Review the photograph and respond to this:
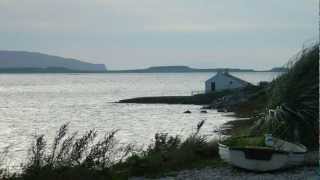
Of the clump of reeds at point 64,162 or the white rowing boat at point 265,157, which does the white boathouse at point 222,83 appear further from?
the clump of reeds at point 64,162

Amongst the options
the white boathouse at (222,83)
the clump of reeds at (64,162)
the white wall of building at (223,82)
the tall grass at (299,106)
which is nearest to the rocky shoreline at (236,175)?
the tall grass at (299,106)

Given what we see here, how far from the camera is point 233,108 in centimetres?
7862

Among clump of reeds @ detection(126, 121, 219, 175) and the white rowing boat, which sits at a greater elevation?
the white rowing boat

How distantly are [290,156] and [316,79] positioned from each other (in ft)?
9.31

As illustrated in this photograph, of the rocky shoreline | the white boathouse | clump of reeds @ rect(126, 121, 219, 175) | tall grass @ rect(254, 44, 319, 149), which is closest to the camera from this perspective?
the rocky shoreline

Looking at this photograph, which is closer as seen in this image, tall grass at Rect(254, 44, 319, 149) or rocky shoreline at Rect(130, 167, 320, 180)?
rocky shoreline at Rect(130, 167, 320, 180)

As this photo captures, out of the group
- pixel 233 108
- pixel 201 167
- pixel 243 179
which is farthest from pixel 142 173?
pixel 233 108

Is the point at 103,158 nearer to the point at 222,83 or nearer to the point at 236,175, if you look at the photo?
the point at 236,175

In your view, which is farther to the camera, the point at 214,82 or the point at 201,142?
the point at 214,82

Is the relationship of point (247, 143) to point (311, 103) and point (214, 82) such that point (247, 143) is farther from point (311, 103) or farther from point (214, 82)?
point (214, 82)

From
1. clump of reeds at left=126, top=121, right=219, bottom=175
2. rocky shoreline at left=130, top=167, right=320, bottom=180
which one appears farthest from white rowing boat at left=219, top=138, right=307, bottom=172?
clump of reeds at left=126, top=121, right=219, bottom=175

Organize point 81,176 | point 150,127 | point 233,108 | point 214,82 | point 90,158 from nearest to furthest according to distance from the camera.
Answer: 1. point 81,176
2. point 90,158
3. point 150,127
4. point 233,108
5. point 214,82

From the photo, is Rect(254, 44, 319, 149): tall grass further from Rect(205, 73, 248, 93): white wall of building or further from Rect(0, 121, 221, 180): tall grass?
Rect(205, 73, 248, 93): white wall of building

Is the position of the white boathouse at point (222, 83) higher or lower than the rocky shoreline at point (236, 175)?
lower
